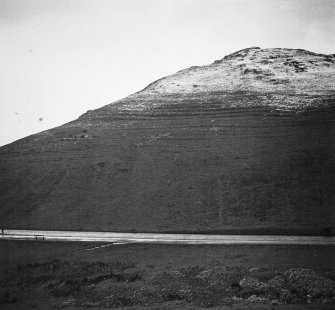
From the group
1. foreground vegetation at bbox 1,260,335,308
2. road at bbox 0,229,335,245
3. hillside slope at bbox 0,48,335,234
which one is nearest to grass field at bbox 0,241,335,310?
foreground vegetation at bbox 1,260,335,308

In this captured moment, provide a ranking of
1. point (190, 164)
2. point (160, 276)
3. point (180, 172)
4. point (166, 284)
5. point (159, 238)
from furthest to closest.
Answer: point (190, 164) → point (180, 172) → point (159, 238) → point (160, 276) → point (166, 284)

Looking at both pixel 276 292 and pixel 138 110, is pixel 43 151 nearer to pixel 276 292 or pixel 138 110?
pixel 138 110

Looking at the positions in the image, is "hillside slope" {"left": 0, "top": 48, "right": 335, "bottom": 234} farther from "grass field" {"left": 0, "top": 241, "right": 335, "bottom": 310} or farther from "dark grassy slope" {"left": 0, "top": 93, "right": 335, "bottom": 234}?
"grass field" {"left": 0, "top": 241, "right": 335, "bottom": 310}

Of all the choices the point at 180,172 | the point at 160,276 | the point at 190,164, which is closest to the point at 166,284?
the point at 160,276

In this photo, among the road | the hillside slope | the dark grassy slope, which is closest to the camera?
the road

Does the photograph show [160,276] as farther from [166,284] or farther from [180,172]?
[180,172]

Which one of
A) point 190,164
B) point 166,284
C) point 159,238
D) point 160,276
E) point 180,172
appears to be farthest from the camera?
point 190,164
